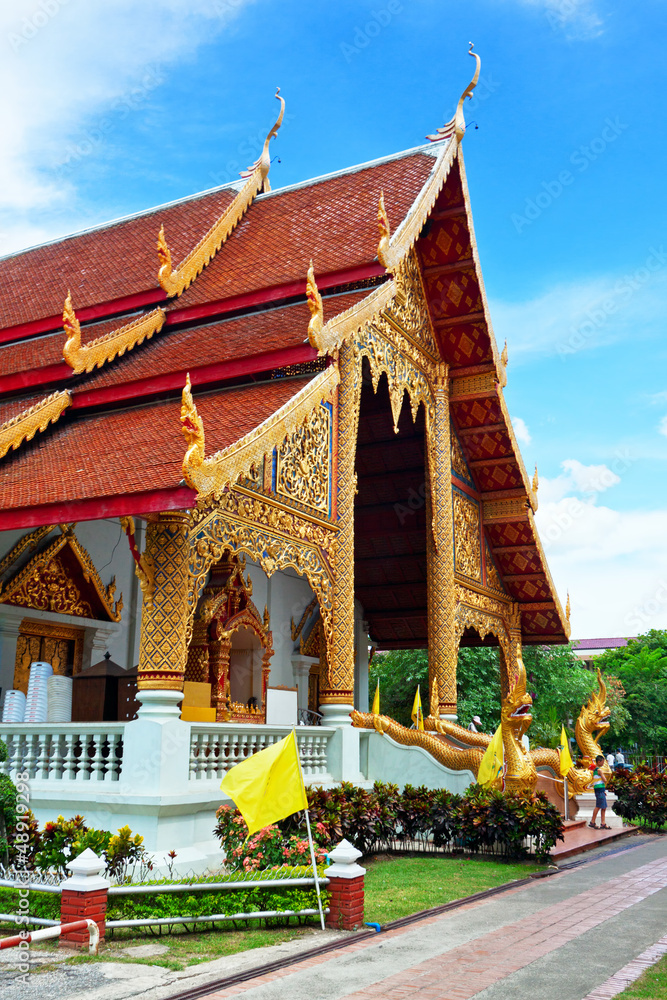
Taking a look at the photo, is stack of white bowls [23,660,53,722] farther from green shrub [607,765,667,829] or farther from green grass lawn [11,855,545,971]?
green shrub [607,765,667,829]

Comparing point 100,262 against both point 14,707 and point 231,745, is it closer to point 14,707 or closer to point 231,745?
point 14,707

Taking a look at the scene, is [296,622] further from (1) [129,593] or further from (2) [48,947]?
(2) [48,947]

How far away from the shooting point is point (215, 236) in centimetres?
1400

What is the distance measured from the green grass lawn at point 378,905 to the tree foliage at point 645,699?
94.2 ft

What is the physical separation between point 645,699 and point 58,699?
3611 cm

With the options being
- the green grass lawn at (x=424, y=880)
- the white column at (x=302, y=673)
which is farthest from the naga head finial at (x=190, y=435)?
the white column at (x=302, y=673)

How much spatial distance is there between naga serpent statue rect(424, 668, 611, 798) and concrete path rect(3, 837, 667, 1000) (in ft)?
16.9

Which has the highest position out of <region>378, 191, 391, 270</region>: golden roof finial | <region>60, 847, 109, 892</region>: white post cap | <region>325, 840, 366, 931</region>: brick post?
<region>378, 191, 391, 270</region>: golden roof finial

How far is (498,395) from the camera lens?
47.0ft

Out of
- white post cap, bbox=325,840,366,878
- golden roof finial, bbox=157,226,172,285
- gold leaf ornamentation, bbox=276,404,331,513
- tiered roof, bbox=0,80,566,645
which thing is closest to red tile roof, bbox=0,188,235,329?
tiered roof, bbox=0,80,566,645

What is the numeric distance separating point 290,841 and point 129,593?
18.2ft

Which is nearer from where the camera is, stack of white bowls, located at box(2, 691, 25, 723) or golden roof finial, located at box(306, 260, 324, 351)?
stack of white bowls, located at box(2, 691, 25, 723)

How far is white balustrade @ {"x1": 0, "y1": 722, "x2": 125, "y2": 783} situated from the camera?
24.9 feet

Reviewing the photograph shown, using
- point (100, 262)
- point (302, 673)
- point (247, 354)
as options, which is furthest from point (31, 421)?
point (302, 673)
